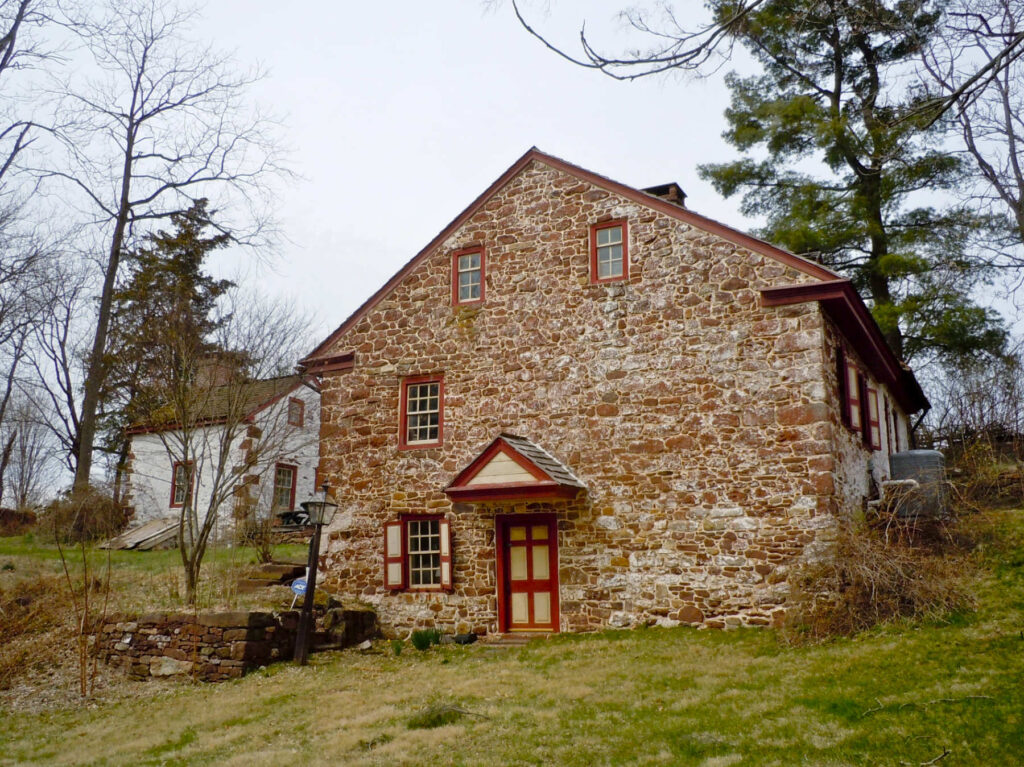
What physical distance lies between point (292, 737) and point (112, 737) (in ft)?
7.91

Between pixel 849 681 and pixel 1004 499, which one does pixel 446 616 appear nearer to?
pixel 849 681

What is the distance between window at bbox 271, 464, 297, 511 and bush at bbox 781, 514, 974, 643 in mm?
16971

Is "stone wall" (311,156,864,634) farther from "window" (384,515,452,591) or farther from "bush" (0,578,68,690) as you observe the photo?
"bush" (0,578,68,690)

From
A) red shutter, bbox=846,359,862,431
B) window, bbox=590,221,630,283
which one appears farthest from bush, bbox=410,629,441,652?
red shutter, bbox=846,359,862,431

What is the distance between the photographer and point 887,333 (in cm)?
2050

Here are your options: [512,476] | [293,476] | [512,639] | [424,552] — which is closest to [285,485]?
[293,476]

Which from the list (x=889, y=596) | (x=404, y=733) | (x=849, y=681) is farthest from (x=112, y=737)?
(x=889, y=596)

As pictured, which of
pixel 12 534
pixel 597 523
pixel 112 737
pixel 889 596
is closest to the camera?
pixel 112 737

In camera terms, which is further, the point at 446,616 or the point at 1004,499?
the point at 1004,499

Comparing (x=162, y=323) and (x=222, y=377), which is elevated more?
(x=162, y=323)

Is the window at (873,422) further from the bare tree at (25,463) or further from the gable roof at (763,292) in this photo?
the bare tree at (25,463)

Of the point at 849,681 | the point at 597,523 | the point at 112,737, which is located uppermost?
the point at 597,523

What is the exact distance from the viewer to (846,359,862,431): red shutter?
13.3 meters

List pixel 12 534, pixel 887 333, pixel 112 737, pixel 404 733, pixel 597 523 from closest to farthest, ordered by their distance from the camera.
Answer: pixel 404 733 < pixel 112 737 < pixel 597 523 < pixel 887 333 < pixel 12 534
